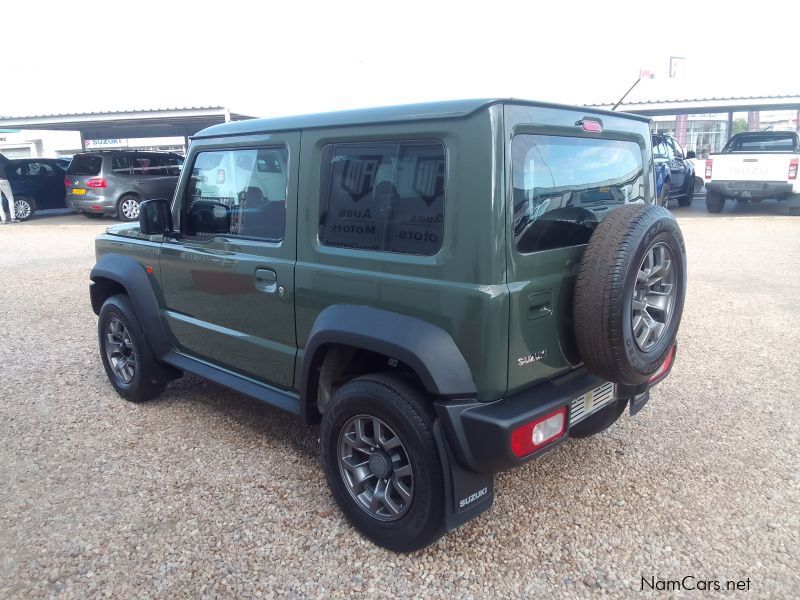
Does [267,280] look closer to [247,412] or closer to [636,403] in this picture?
[247,412]

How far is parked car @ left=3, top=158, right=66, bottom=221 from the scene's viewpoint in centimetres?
1590

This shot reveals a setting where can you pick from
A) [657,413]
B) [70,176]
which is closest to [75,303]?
[657,413]

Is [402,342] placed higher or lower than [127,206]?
lower

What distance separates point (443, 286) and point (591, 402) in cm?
92

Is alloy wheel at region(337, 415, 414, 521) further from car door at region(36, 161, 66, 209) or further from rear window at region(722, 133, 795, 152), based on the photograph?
car door at region(36, 161, 66, 209)

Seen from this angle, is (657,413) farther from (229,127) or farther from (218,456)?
(229,127)

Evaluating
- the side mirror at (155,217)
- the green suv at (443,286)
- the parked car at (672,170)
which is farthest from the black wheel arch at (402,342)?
the parked car at (672,170)

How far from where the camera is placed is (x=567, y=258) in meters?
2.58

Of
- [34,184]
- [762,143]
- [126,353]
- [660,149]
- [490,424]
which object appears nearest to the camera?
[490,424]

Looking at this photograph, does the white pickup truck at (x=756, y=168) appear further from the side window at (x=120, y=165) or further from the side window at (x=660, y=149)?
the side window at (x=120, y=165)

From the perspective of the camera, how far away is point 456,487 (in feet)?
7.91

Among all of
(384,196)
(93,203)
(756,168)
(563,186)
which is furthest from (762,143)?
(93,203)

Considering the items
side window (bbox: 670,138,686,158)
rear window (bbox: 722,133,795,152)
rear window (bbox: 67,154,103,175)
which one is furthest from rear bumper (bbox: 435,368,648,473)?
rear window (bbox: 67,154,103,175)

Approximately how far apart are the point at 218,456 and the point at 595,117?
2689mm
